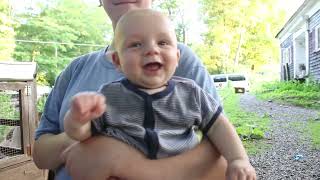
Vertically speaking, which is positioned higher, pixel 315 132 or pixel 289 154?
pixel 315 132

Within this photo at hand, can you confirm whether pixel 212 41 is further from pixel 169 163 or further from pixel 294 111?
pixel 169 163

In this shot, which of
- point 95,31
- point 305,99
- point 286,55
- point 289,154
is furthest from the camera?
point 286,55

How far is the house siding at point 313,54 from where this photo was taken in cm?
1016

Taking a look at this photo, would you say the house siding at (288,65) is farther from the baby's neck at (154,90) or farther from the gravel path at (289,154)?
the baby's neck at (154,90)

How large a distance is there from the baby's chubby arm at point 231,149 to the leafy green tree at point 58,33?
10.4m

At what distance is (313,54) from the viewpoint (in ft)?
35.4

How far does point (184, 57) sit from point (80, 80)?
0.27 meters

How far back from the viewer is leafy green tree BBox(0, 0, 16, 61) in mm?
10617

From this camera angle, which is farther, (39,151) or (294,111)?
(294,111)

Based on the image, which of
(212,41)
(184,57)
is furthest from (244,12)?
(184,57)

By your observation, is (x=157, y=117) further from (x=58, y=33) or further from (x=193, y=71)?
(x=58, y=33)

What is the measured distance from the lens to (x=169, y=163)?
864 millimetres

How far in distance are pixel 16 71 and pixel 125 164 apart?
2503mm

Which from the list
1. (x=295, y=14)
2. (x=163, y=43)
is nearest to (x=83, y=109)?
(x=163, y=43)
